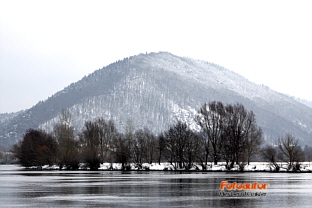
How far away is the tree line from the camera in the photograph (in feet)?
281

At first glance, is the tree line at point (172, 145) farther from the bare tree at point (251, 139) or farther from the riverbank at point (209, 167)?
the riverbank at point (209, 167)

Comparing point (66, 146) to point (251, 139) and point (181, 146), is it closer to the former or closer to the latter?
point (181, 146)

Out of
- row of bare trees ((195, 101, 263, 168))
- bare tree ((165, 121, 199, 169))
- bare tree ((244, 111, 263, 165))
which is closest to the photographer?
row of bare trees ((195, 101, 263, 168))

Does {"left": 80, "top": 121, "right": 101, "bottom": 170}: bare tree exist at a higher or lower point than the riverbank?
higher

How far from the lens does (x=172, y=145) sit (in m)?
88.1

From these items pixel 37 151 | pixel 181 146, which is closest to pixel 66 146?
pixel 37 151

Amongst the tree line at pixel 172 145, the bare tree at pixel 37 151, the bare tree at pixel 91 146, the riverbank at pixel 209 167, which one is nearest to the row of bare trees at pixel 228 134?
the tree line at pixel 172 145

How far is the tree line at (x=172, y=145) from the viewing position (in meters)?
Result: 85.8

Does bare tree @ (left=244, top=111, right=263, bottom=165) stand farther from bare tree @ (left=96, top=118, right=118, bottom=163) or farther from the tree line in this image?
bare tree @ (left=96, top=118, right=118, bottom=163)

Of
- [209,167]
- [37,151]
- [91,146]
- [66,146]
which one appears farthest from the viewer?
[37,151]

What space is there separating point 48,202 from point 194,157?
5924cm

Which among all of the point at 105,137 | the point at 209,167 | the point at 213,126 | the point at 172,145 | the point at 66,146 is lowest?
the point at 209,167

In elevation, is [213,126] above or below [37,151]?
above

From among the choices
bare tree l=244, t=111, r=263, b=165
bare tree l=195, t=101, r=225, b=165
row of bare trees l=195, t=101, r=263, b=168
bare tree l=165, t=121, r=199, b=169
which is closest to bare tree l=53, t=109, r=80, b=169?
bare tree l=165, t=121, r=199, b=169
